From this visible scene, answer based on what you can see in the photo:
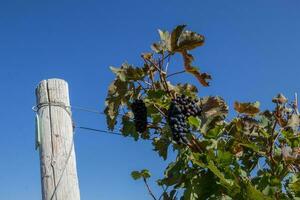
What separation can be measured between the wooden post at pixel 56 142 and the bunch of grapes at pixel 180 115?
30.4 inches

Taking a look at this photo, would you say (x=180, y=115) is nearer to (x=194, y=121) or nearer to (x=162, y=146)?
(x=194, y=121)

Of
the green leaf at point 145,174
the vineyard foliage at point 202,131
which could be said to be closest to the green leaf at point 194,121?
the vineyard foliage at point 202,131

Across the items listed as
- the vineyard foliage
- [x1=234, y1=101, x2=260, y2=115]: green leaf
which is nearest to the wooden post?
the vineyard foliage

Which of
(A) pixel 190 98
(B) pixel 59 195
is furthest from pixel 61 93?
(A) pixel 190 98

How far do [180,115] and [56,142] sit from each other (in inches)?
35.9

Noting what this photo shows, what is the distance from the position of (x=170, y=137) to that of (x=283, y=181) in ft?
2.46

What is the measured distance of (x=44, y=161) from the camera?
3.01 m

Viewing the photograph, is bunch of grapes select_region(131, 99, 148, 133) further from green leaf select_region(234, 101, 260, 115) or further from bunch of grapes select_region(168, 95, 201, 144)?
green leaf select_region(234, 101, 260, 115)

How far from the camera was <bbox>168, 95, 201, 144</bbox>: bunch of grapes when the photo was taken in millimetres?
2641

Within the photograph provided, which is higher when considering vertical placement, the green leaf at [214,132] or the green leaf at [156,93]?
the green leaf at [156,93]

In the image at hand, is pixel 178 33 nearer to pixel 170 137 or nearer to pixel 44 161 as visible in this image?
pixel 170 137

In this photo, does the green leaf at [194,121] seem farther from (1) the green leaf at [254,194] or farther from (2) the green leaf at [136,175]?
(2) the green leaf at [136,175]

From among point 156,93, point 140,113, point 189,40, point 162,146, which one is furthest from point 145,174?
point 189,40

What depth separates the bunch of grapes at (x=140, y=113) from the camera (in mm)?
2920
